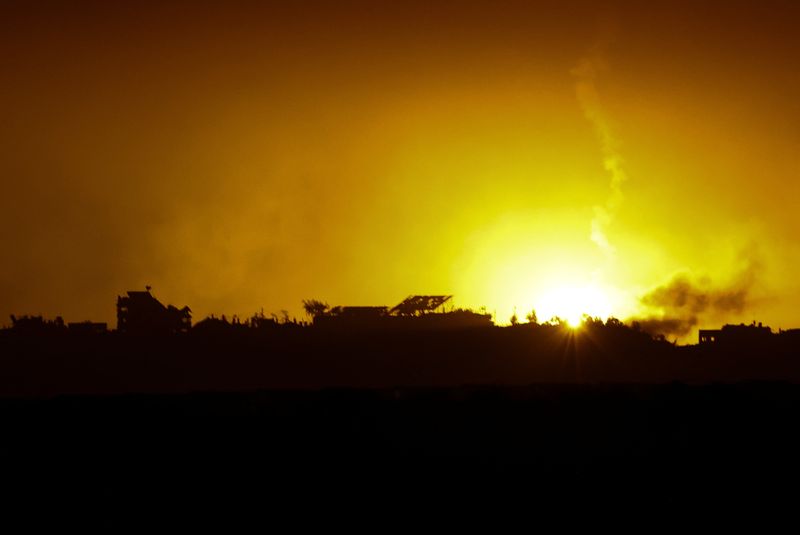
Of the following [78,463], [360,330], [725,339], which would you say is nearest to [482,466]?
[78,463]

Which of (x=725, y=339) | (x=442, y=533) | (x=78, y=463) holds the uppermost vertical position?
(x=725, y=339)

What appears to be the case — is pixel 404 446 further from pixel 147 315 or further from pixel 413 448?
pixel 147 315

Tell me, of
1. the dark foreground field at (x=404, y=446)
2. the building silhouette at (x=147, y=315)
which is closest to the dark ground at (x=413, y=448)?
the dark foreground field at (x=404, y=446)

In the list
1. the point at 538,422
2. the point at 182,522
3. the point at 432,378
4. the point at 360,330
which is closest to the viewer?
the point at 182,522

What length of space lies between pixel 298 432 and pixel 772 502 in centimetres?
465

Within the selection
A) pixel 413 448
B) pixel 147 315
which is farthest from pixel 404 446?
pixel 147 315

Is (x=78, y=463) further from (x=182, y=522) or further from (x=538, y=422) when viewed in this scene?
(x=538, y=422)

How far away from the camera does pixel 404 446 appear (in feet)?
40.1

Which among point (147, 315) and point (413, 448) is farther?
point (147, 315)

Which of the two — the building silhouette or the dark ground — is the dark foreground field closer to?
the dark ground

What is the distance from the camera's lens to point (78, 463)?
39.2ft

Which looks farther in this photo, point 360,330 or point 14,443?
point 360,330

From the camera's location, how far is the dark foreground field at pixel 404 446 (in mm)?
11914

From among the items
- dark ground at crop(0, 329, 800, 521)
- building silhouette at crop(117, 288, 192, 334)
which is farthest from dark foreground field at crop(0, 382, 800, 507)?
building silhouette at crop(117, 288, 192, 334)
